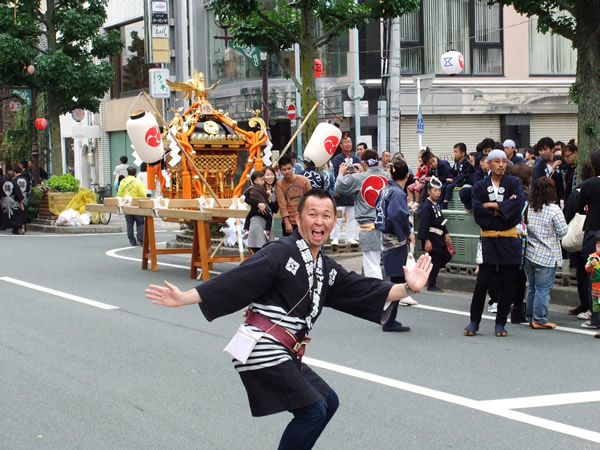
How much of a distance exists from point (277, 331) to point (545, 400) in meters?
2.99

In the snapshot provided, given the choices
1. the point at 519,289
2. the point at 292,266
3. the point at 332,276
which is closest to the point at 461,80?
the point at 519,289

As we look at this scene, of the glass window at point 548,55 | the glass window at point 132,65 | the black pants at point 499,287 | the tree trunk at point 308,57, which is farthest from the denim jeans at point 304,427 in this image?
the glass window at point 132,65

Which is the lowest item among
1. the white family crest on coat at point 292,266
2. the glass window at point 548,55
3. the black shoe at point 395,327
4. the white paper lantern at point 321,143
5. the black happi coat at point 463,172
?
the black shoe at point 395,327

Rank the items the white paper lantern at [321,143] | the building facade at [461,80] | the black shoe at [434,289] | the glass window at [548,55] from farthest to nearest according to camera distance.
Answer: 1. the glass window at [548,55]
2. the building facade at [461,80]
3. the white paper lantern at [321,143]
4. the black shoe at [434,289]

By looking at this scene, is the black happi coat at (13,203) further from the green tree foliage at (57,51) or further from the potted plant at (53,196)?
the green tree foliage at (57,51)

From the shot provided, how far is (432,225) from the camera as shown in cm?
1174

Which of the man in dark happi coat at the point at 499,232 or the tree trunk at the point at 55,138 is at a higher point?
the tree trunk at the point at 55,138

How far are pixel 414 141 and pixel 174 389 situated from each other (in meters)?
23.2

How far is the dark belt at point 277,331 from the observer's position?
4457mm

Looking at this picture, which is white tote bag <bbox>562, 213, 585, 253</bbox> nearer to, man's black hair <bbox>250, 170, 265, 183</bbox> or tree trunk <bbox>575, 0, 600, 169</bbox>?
tree trunk <bbox>575, 0, 600, 169</bbox>

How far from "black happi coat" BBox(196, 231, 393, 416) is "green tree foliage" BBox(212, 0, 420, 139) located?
1191 cm

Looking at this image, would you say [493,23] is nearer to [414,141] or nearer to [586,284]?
[414,141]

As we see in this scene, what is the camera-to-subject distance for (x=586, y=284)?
1002cm

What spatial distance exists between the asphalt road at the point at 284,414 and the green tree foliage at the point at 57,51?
686 inches
